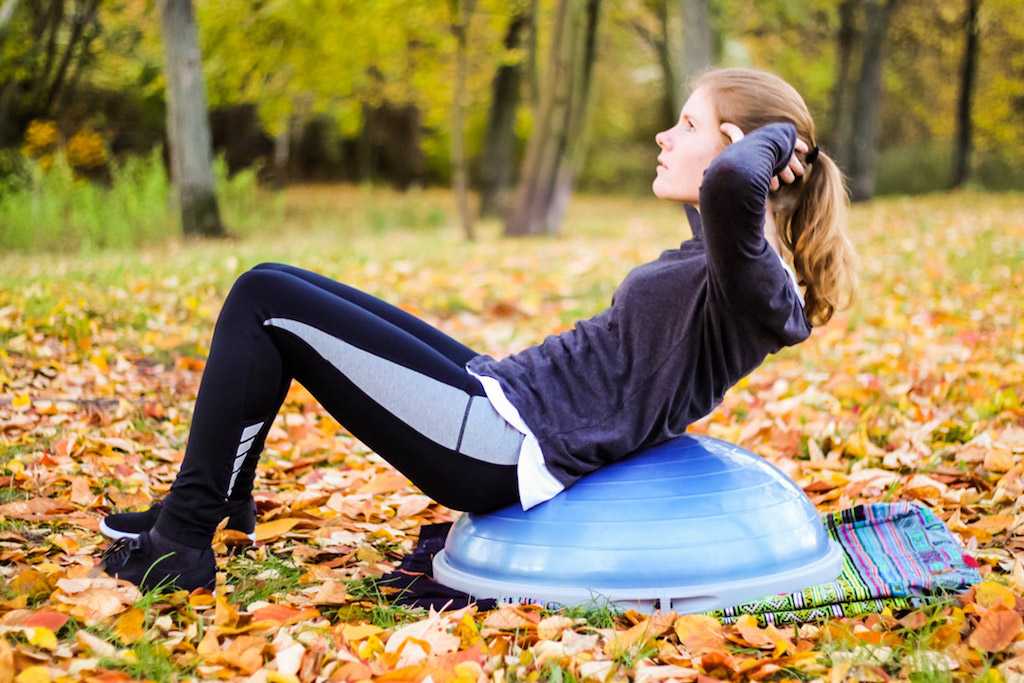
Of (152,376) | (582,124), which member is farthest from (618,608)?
(582,124)

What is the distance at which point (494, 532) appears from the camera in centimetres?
275

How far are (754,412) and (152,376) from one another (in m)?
2.88

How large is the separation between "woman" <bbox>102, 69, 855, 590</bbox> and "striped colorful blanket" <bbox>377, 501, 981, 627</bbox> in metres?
0.29

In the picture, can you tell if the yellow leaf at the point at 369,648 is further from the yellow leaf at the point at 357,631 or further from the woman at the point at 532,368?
the woman at the point at 532,368

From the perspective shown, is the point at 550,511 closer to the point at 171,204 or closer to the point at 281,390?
the point at 281,390

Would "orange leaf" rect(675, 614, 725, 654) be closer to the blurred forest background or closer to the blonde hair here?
the blonde hair

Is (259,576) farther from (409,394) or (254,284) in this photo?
(254,284)

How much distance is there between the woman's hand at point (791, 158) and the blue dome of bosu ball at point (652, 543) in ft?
2.48

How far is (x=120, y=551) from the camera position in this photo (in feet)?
8.84

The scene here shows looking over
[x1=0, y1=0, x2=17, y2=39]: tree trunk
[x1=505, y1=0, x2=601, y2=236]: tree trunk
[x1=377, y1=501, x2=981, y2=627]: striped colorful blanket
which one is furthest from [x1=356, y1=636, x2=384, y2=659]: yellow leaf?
[x1=505, y1=0, x2=601, y2=236]: tree trunk

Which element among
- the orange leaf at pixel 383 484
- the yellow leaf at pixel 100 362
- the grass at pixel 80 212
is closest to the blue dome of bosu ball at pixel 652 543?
the orange leaf at pixel 383 484

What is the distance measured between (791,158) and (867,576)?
1.10 metres

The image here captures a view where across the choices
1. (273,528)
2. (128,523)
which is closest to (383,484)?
(273,528)

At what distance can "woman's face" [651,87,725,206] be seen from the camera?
2.79m
